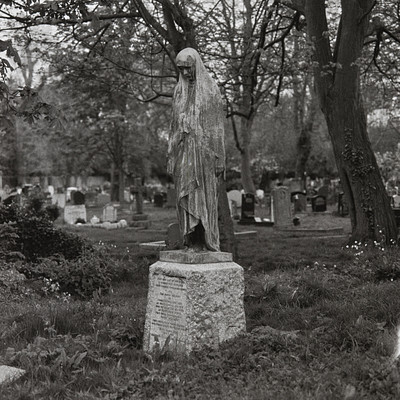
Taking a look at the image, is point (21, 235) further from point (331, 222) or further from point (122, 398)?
point (331, 222)

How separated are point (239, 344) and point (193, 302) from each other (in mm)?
601

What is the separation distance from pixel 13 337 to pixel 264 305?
313 centimetres

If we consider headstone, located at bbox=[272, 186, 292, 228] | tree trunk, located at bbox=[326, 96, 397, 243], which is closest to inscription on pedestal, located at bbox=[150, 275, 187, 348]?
tree trunk, located at bbox=[326, 96, 397, 243]

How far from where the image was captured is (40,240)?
1129cm

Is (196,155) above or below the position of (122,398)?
above

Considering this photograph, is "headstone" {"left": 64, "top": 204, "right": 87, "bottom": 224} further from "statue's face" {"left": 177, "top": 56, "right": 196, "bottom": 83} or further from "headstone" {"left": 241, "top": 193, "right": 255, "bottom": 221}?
"statue's face" {"left": 177, "top": 56, "right": 196, "bottom": 83}

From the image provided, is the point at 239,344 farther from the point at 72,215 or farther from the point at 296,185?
the point at 296,185

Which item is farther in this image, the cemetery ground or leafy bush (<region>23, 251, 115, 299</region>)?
leafy bush (<region>23, 251, 115, 299</region>)

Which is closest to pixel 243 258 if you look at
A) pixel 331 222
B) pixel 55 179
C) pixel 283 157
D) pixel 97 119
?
pixel 331 222

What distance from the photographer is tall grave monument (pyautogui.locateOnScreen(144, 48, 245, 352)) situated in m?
5.78

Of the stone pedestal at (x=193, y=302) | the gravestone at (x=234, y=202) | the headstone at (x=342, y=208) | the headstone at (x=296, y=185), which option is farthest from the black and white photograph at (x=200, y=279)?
the headstone at (x=296, y=185)

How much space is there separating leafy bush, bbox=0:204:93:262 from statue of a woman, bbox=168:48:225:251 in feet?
17.5

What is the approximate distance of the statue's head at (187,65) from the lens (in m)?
6.15

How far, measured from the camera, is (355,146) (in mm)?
12531
